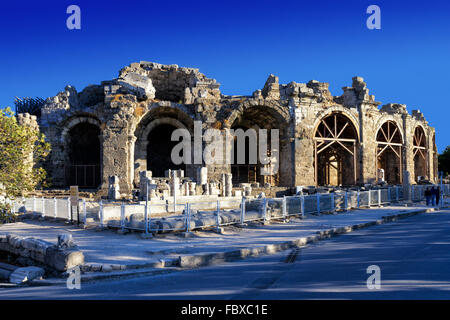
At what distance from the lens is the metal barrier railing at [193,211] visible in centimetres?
937

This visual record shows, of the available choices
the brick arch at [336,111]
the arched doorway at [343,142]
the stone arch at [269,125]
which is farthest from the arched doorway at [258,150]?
the arched doorway at [343,142]

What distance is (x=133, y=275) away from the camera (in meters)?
5.97

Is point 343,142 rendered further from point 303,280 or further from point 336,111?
point 303,280

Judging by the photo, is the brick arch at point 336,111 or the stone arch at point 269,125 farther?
the brick arch at point 336,111

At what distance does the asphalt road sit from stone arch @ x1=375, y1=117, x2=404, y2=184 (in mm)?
21604

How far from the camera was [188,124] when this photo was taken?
23422 mm

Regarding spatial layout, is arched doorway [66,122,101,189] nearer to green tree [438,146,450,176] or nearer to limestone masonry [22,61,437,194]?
limestone masonry [22,61,437,194]

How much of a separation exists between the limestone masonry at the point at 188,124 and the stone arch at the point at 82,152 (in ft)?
0.22

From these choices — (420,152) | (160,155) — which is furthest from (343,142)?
(160,155)

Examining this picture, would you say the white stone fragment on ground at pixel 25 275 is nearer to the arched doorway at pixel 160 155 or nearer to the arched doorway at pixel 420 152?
the arched doorway at pixel 160 155

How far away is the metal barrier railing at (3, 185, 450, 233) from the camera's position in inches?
369

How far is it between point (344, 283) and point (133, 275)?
3.40m

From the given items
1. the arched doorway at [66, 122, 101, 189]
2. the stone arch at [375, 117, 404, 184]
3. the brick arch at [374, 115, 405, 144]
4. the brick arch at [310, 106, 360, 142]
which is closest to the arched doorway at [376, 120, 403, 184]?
the stone arch at [375, 117, 404, 184]
